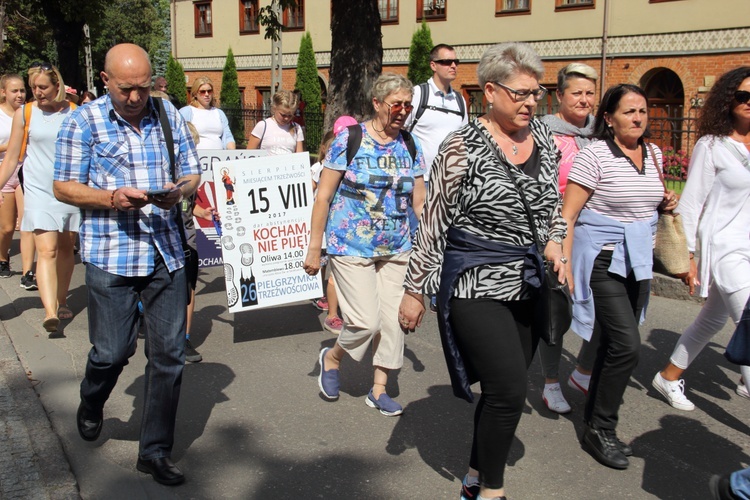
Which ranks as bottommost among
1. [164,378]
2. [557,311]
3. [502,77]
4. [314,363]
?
[314,363]

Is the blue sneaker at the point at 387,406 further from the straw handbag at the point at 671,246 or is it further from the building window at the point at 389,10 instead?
the building window at the point at 389,10

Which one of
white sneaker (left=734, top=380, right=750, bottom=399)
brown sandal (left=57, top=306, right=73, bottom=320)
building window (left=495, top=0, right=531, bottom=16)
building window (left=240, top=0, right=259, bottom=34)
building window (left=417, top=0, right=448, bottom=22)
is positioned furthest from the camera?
building window (left=240, top=0, right=259, bottom=34)

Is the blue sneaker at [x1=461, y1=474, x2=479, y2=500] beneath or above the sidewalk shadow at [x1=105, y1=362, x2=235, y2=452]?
above

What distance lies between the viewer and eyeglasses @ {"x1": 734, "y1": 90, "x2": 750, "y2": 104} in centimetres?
445

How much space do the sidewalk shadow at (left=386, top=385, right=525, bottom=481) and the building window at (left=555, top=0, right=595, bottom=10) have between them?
21238 millimetres

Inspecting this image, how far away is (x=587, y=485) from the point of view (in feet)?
12.8

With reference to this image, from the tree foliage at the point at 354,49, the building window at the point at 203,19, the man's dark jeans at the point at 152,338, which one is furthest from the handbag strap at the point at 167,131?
the building window at the point at 203,19

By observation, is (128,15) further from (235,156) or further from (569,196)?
(569,196)

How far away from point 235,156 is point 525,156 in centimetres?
487

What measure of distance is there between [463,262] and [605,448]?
148 centimetres

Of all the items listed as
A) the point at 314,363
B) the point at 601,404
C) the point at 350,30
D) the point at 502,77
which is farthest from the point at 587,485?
the point at 350,30

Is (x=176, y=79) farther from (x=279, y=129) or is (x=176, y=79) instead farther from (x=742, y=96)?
(x=742, y=96)

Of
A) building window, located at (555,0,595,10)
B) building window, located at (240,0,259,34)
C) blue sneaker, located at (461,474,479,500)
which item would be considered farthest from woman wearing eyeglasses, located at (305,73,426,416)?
building window, located at (240,0,259,34)

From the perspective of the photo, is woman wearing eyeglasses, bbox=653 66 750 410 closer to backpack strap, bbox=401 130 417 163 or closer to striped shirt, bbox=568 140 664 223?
striped shirt, bbox=568 140 664 223
